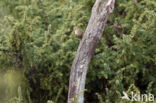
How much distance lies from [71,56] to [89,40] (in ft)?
1.67

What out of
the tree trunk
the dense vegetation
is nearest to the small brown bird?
the dense vegetation

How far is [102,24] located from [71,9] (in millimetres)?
899

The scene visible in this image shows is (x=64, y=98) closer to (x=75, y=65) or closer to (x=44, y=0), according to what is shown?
(x=75, y=65)

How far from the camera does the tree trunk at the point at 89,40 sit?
2.44m

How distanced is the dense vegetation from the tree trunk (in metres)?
0.28

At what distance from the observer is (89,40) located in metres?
2.47

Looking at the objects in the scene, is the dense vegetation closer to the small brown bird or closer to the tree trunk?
the small brown bird

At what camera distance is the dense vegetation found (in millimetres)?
→ 2861

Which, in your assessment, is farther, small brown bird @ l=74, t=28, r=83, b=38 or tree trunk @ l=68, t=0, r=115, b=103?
small brown bird @ l=74, t=28, r=83, b=38

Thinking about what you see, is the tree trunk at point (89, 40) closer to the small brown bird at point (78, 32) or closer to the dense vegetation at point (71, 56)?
the dense vegetation at point (71, 56)

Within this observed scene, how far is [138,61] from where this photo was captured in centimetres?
294

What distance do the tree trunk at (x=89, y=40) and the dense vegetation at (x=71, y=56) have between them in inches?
11.1

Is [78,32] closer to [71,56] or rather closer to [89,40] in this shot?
Answer: [71,56]

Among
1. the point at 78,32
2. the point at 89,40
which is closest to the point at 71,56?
the point at 78,32
